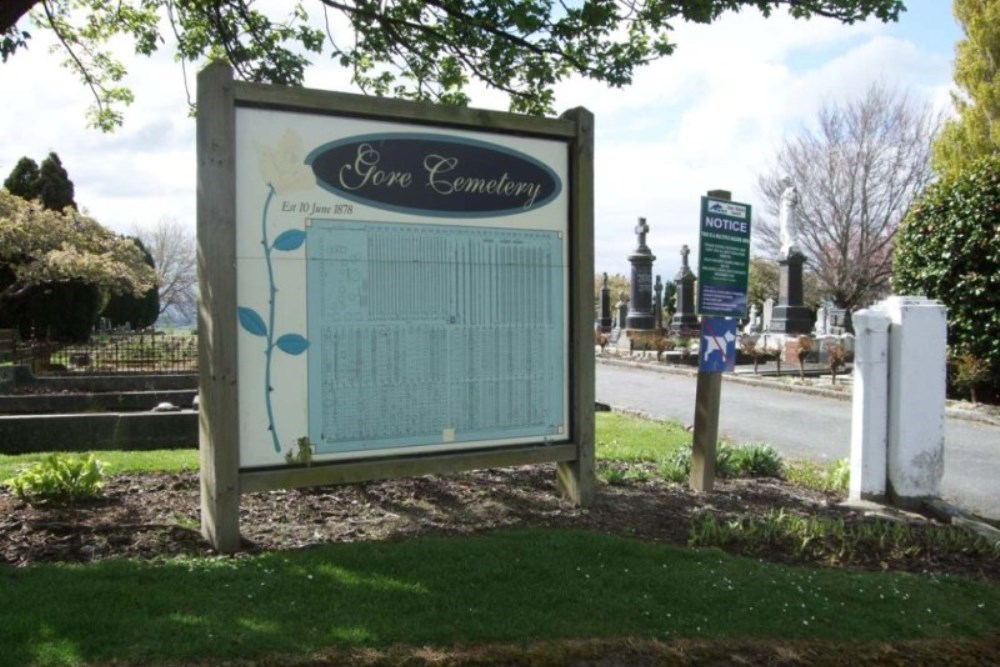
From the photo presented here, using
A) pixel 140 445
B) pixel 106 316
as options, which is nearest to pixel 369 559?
pixel 140 445

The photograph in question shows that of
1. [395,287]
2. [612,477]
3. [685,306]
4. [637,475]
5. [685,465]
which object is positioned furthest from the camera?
[685,306]

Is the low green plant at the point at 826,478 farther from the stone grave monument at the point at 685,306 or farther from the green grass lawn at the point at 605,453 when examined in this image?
the stone grave monument at the point at 685,306

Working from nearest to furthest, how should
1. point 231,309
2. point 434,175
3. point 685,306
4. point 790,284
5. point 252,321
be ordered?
point 231,309 < point 252,321 < point 434,175 < point 790,284 < point 685,306

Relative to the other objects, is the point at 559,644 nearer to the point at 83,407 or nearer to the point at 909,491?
the point at 909,491

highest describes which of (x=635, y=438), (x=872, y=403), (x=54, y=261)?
(x=54, y=261)

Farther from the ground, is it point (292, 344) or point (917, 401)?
point (292, 344)

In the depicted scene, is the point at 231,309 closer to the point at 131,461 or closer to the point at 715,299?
the point at 131,461

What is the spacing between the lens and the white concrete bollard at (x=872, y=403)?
7.00 meters

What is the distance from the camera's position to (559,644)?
371cm

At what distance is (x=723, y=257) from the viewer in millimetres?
6977

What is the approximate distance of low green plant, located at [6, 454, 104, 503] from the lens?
5.82 meters

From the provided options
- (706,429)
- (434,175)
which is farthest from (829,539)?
(434,175)

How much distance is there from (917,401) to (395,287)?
4467 millimetres

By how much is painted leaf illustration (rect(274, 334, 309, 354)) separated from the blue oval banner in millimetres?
967
